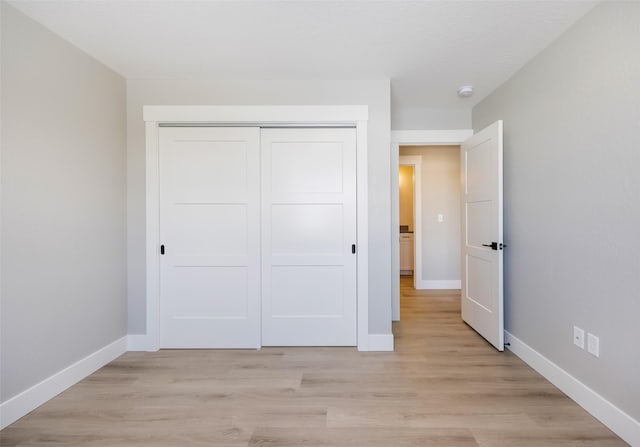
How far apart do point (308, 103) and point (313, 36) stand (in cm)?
67

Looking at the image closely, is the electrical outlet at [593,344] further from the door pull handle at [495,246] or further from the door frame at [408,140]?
the door frame at [408,140]

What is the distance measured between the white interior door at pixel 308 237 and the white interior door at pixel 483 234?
1.20 m

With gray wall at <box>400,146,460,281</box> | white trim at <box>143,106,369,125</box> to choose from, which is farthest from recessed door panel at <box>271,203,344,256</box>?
gray wall at <box>400,146,460,281</box>

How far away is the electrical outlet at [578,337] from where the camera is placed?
1.92 metres

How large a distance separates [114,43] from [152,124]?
674 mm

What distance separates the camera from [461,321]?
3459mm

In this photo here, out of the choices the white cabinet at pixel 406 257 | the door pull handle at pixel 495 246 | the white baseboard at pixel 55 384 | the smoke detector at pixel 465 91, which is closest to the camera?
the white baseboard at pixel 55 384

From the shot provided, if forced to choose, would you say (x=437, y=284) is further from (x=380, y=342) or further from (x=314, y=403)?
(x=314, y=403)

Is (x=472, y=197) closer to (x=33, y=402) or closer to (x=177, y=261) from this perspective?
(x=177, y=261)

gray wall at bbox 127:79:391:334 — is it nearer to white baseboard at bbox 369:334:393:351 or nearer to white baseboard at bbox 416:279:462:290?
white baseboard at bbox 369:334:393:351

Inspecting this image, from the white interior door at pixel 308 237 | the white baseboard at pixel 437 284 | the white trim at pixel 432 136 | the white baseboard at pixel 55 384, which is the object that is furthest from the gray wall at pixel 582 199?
the white baseboard at pixel 55 384

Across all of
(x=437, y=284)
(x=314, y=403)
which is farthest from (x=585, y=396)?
(x=437, y=284)

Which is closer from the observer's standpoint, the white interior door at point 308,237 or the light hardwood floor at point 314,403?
the light hardwood floor at point 314,403

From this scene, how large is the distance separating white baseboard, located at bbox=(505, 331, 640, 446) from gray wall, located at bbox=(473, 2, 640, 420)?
0.04 m
